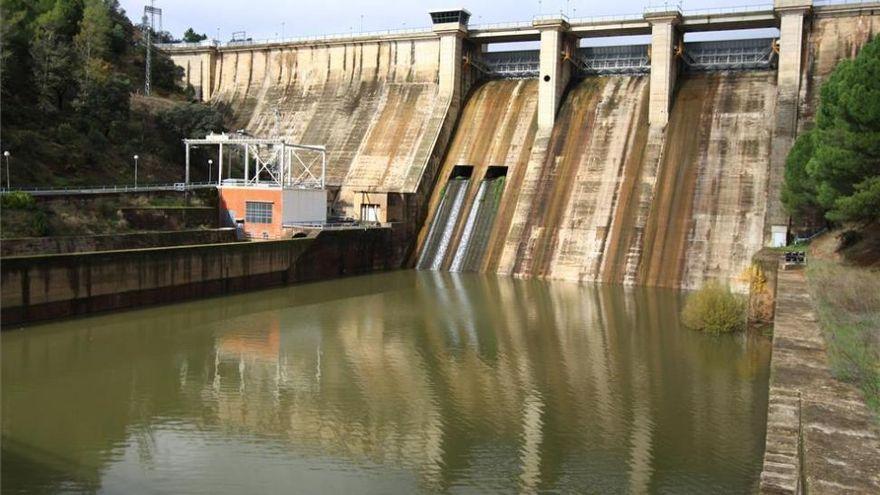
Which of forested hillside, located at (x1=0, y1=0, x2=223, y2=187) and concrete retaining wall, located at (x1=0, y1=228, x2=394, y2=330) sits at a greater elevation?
forested hillside, located at (x1=0, y1=0, x2=223, y2=187)

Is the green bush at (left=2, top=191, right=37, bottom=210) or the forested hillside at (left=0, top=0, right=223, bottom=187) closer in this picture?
the green bush at (left=2, top=191, right=37, bottom=210)

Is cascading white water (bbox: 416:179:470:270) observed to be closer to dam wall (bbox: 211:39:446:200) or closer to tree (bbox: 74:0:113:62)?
dam wall (bbox: 211:39:446:200)

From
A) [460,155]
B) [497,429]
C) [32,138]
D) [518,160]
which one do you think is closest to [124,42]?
[32,138]

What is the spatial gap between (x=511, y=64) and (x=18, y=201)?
24.9m

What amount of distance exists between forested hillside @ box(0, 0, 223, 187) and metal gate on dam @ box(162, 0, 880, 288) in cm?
683

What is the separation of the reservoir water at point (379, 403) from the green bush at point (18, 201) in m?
5.57

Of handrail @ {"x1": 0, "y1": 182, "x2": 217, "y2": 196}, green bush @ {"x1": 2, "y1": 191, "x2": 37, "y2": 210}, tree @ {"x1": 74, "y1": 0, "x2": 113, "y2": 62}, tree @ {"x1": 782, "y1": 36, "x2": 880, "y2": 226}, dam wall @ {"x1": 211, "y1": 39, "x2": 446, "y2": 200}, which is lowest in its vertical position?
green bush @ {"x1": 2, "y1": 191, "x2": 37, "y2": 210}

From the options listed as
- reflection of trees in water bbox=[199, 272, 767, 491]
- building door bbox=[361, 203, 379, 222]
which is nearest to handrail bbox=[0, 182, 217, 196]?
building door bbox=[361, 203, 379, 222]

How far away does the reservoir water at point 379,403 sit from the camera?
435 inches

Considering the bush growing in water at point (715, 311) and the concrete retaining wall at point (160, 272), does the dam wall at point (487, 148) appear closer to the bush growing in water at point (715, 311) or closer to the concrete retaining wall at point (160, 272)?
the concrete retaining wall at point (160, 272)

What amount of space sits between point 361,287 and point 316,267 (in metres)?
2.21

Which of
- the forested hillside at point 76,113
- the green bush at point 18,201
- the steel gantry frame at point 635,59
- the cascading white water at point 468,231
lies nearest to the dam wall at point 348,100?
the cascading white water at point 468,231

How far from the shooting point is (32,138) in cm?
3206

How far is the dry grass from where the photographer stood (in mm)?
10406
